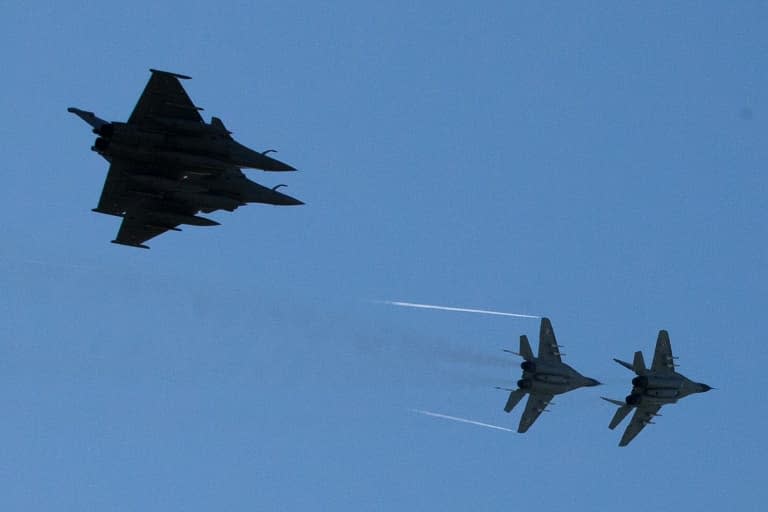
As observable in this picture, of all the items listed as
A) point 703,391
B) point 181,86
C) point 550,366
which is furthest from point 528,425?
point 181,86

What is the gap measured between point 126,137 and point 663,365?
26452 millimetres

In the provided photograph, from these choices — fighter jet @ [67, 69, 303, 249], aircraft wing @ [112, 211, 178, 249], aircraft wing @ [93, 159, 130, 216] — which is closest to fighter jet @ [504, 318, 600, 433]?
fighter jet @ [67, 69, 303, 249]

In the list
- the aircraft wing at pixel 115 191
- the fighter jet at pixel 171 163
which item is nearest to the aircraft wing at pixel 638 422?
the fighter jet at pixel 171 163

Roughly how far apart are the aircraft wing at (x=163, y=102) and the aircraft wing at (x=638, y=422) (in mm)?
24816

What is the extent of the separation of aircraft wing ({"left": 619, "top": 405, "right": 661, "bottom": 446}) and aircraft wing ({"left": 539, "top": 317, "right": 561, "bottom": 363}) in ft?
14.7

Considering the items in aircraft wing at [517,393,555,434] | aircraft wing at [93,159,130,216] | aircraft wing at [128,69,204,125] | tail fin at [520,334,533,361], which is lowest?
aircraft wing at [517,393,555,434]

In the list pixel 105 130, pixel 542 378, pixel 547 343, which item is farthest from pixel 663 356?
pixel 105 130

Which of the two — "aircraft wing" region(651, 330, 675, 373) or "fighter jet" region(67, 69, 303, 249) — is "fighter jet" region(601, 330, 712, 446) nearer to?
"aircraft wing" region(651, 330, 675, 373)

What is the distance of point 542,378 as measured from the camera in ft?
210

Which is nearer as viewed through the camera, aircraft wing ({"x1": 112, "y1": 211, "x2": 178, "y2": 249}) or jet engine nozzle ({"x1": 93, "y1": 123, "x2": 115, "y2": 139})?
jet engine nozzle ({"x1": 93, "y1": 123, "x2": 115, "y2": 139})

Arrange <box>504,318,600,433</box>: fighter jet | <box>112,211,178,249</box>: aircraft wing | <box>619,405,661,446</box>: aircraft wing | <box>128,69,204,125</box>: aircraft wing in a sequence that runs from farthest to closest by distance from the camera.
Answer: <box>619,405,661,446</box>: aircraft wing, <box>504,318,600,433</box>: fighter jet, <box>112,211,178,249</box>: aircraft wing, <box>128,69,204,125</box>: aircraft wing

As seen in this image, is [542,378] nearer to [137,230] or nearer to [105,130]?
[137,230]

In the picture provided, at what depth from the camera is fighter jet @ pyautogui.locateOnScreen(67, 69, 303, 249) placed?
5400 centimetres

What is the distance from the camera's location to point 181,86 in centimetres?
5397
